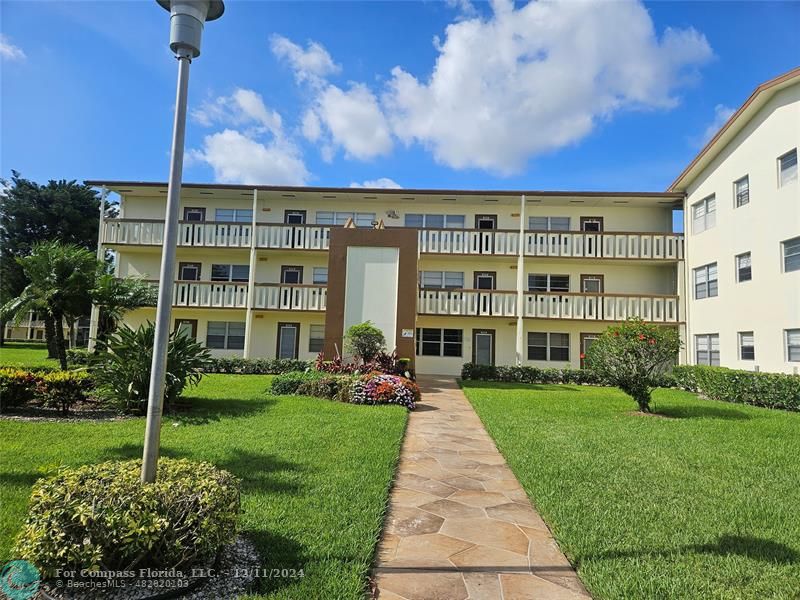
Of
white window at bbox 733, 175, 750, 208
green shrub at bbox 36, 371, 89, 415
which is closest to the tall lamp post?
green shrub at bbox 36, 371, 89, 415

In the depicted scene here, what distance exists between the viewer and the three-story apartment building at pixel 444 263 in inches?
795

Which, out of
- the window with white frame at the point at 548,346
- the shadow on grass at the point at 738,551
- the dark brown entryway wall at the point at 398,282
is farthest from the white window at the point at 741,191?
the shadow on grass at the point at 738,551

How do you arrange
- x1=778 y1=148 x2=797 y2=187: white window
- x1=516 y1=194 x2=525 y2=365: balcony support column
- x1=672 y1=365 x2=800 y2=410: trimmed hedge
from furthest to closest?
x1=516 y1=194 x2=525 y2=365: balcony support column < x1=778 y1=148 x2=797 y2=187: white window < x1=672 y1=365 x2=800 y2=410: trimmed hedge

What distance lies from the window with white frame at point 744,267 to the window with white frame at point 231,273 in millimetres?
19553

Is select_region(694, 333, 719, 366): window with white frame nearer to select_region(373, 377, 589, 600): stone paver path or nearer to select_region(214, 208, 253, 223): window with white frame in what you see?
select_region(373, 377, 589, 600): stone paver path

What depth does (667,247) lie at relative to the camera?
19.9 meters

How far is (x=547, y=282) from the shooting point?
21.7 metres

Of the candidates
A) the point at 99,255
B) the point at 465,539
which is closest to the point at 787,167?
the point at 465,539

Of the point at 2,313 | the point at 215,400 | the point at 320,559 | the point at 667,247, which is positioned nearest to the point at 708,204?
the point at 667,247

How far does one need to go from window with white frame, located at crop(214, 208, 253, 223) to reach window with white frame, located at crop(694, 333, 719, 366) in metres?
20.0

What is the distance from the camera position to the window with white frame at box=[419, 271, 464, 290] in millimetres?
22062

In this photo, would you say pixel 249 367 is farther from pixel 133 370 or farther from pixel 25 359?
pixel 25 359

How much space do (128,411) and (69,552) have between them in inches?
290

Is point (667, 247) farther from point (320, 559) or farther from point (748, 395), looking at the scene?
point (320, 559)
